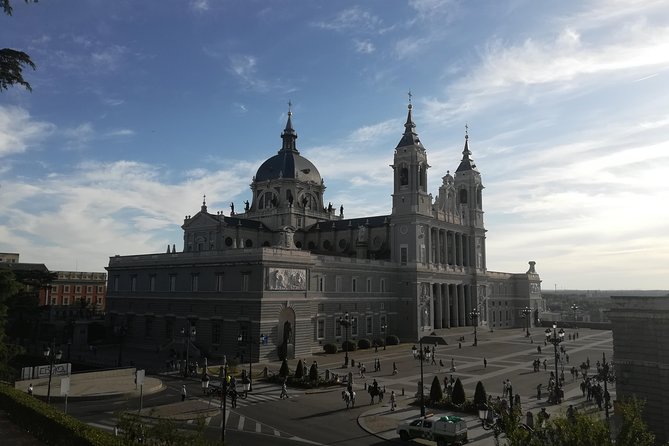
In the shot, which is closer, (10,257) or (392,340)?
(392,340)

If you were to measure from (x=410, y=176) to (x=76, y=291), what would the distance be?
72.9 metres

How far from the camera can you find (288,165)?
90.8 meters

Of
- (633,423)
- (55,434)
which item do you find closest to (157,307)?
(55,434)

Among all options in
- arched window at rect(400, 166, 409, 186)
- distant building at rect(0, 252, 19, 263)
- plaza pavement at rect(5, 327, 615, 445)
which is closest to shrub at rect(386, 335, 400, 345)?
plaza pavement at rect(5, 327, 615, 445)

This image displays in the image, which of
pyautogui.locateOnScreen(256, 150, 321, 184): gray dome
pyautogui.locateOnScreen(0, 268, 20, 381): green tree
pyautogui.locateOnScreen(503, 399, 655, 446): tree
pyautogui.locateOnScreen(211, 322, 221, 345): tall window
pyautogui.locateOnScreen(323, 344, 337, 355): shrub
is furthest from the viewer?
pyautogui.locateOnScreen(256, 150, 321, 184): gray dome

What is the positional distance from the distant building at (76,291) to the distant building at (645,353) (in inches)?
3614

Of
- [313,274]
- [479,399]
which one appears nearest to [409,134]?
[313,274]

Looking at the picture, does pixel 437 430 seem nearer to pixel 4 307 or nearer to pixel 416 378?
pixel 416 378

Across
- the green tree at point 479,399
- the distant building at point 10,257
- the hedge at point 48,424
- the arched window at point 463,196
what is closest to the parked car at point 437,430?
the green tree at point 479,399

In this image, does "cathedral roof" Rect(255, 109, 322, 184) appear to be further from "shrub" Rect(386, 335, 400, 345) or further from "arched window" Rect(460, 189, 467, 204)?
"shrub" Rect(386, 335, 400, 345)

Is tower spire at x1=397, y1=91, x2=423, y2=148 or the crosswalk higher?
tower spire at x1=397, y1=91, x2=423, y2=148

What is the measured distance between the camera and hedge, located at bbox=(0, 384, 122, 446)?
65.2 feet

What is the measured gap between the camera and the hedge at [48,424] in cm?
1986

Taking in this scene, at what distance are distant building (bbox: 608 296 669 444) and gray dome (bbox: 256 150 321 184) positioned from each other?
2552 inches
